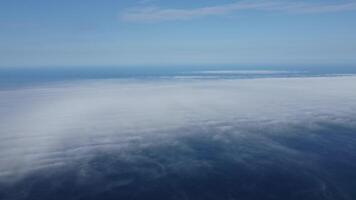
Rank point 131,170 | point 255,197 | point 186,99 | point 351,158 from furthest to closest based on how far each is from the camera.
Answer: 1. point 186,99
2. point 351,158
3. point 131,170
4. point 255,197

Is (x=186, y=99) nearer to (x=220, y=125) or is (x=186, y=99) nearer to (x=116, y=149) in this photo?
(x=220, y=125)

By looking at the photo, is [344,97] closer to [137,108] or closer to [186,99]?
[186,99]

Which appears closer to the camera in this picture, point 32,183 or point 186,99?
point 32,183

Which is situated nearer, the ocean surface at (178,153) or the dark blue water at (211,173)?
the dark blue water at (211,173)

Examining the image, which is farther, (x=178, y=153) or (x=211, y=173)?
(x=178, y=153)

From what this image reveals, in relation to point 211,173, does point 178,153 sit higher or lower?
higher

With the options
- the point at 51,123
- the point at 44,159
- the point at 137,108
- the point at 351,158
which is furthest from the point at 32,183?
the point at 137,108

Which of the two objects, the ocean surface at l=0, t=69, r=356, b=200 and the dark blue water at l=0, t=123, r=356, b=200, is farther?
the ocean surface at l=0, t=69, r=356, b=200

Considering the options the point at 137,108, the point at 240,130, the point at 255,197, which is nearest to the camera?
Answer: the point at 255,197

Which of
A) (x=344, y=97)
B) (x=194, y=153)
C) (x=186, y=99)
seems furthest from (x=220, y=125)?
(x=344, y=97)
